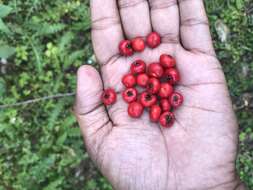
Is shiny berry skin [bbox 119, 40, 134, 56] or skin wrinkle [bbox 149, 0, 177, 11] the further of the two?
skin wrinkle [bbox 149, 0, 177, 11]

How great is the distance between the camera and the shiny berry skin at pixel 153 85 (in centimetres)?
621

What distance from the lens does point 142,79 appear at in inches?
249

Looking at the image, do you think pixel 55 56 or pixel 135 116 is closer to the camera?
pixel 135 116

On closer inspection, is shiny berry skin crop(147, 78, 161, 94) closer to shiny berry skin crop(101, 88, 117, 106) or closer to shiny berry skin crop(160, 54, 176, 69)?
shiny berry skin crop(160, 54, 176, 69)

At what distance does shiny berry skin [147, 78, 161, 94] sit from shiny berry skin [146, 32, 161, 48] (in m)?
0.58

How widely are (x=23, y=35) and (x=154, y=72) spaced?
11.0 ft

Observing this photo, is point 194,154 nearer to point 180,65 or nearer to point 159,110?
point 159,110

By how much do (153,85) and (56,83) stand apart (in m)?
2.61

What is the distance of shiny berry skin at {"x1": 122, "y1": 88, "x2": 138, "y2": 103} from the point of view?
6.05 metres

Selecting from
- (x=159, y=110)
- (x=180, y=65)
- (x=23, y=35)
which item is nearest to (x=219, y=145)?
(x=159, y=110)

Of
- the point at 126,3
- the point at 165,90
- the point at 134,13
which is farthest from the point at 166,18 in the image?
the point at 165,90

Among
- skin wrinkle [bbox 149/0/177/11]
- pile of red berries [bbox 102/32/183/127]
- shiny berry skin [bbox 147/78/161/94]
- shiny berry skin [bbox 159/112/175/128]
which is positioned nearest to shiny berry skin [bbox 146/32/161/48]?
pile of red berries [bbox 102/32/183/127]

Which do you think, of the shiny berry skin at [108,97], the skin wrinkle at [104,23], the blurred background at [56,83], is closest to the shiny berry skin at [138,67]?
the shiny berry skin at [108,97]

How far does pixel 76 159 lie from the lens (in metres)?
7.85
